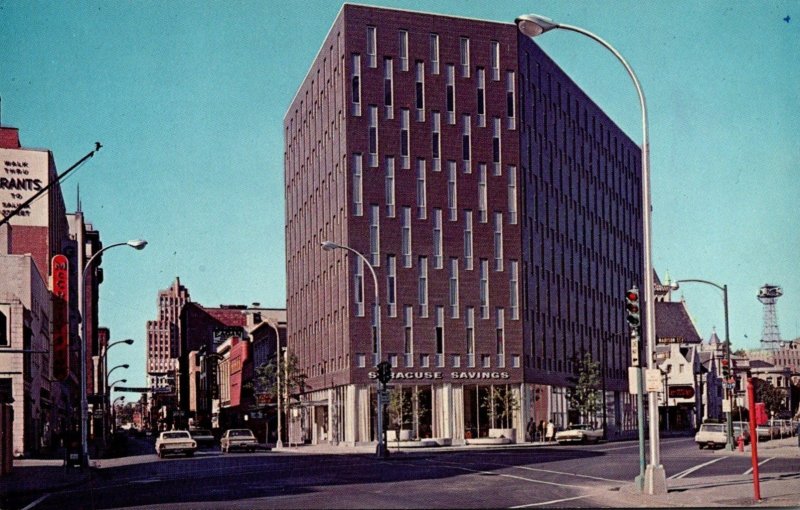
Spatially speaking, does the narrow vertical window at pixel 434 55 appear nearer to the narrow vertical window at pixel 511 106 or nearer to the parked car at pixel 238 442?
the narrow vertical window at pixel 511 106

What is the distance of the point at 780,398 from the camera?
6752 inches

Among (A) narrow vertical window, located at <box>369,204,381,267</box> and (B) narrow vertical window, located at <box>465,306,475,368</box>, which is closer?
(A) narrow vertical window, located at <box>369,204,381,267</box>

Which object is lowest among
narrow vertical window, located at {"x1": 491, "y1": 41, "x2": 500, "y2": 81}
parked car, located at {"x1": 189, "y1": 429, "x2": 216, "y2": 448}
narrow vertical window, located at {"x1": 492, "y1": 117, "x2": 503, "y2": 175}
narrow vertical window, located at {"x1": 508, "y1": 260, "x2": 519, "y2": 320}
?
parked car, located at {"x1": 189, "y1": 429, "x2": 216, "y2": 448}

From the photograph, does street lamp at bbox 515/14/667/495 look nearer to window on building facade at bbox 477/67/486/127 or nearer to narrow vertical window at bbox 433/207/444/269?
narrow vertical window at bbox 433/207/444/269

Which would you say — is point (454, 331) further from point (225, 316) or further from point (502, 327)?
point (225, 316)

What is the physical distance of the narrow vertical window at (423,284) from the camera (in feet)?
254

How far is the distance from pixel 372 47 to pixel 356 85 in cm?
316

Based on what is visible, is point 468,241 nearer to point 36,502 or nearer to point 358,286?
point 358,286

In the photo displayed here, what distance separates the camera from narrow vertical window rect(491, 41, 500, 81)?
79.8 metres

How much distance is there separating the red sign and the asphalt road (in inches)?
1673

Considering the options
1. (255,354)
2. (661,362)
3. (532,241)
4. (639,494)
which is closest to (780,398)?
(661,362)

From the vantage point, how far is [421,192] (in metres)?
78.2

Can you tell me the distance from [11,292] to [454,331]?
31.9 m

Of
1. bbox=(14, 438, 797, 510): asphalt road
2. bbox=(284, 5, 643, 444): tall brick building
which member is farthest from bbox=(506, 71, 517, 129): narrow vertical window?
bbox=(14, 438, 797, 510): asphalt road
